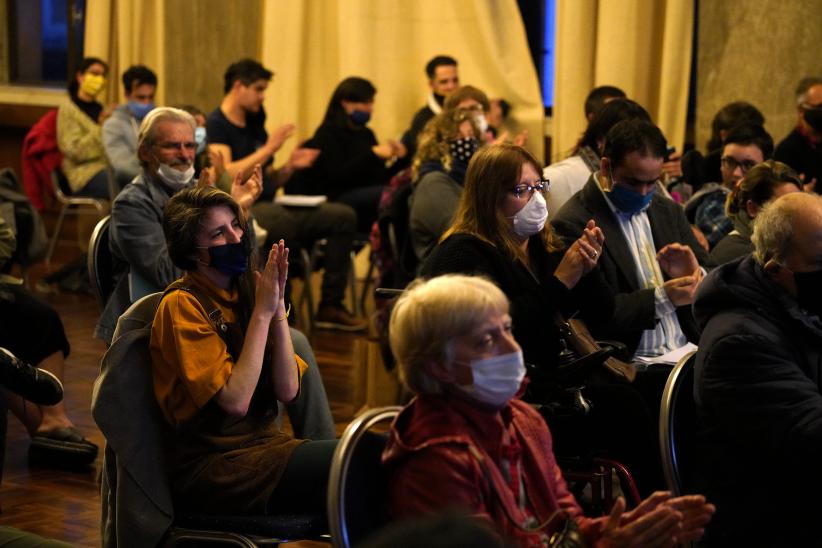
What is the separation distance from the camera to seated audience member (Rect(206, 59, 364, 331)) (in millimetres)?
7340

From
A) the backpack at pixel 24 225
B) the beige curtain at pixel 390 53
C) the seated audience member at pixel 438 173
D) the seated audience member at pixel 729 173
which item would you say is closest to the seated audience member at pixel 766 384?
the seated audience member at pixel 729 173

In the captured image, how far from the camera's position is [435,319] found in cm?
235

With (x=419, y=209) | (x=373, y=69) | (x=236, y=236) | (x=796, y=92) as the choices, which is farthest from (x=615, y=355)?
(x=373, y=69)

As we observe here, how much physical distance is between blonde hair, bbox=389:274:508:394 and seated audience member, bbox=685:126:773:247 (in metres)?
3.09

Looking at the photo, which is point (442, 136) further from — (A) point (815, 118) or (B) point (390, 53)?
(B) point (390, 53)

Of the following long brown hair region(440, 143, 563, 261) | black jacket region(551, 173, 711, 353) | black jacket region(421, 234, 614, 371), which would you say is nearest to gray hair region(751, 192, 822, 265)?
black jacket region(421, 234, 614, 371)

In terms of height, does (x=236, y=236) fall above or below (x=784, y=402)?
above

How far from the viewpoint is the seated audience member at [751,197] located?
441 cm

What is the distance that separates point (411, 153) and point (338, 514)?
20.4ft

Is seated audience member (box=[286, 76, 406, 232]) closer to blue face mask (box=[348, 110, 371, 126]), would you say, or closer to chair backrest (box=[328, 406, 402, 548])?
blue face mask (box=[348, 110, 371, 126])

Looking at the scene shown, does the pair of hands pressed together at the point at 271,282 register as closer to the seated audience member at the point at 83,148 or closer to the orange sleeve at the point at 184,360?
the orange sleeve at the point at 184,360

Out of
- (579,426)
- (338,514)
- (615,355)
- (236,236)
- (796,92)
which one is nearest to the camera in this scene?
(338,514)

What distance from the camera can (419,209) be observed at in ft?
18.7

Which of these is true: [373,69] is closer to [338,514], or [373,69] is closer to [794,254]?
[794,254]
